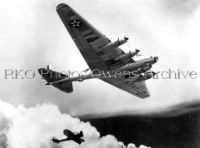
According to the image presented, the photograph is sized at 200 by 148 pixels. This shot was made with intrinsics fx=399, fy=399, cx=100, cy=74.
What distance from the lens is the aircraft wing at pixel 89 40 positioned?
5488cm

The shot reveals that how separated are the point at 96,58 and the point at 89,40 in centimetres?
353

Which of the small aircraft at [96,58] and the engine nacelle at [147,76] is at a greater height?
the small aircraft at [96,58]

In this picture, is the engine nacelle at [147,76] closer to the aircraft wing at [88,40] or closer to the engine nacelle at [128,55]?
the aircraft wing at [88,40]

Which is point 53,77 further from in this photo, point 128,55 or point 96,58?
point 128,55

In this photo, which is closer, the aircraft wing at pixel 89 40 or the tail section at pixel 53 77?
the aircraft wing at pixel 89 40

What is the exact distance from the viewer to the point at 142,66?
188 feet

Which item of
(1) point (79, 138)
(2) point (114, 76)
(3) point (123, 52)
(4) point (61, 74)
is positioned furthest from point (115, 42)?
(1) point (79, 138)

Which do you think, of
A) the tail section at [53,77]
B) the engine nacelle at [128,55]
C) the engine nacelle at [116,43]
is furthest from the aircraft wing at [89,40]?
the tail section at [53,77]

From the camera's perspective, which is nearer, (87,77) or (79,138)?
(87,77)

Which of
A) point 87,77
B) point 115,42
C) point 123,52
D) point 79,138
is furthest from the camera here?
point 79,138

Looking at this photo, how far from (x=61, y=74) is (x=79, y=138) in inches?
540

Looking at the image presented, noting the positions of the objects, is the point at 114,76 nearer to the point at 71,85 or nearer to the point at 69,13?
the point at 71,85

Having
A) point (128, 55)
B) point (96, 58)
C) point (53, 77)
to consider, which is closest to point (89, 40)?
point (96, 58)

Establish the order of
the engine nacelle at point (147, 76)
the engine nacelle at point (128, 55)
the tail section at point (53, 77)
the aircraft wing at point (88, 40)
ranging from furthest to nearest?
the tail section at point (53, 77) → the engine nacelle at point (147, 76) → the engine nacelle at point (128, 55) → the aircraft wing at point (88, 40)
